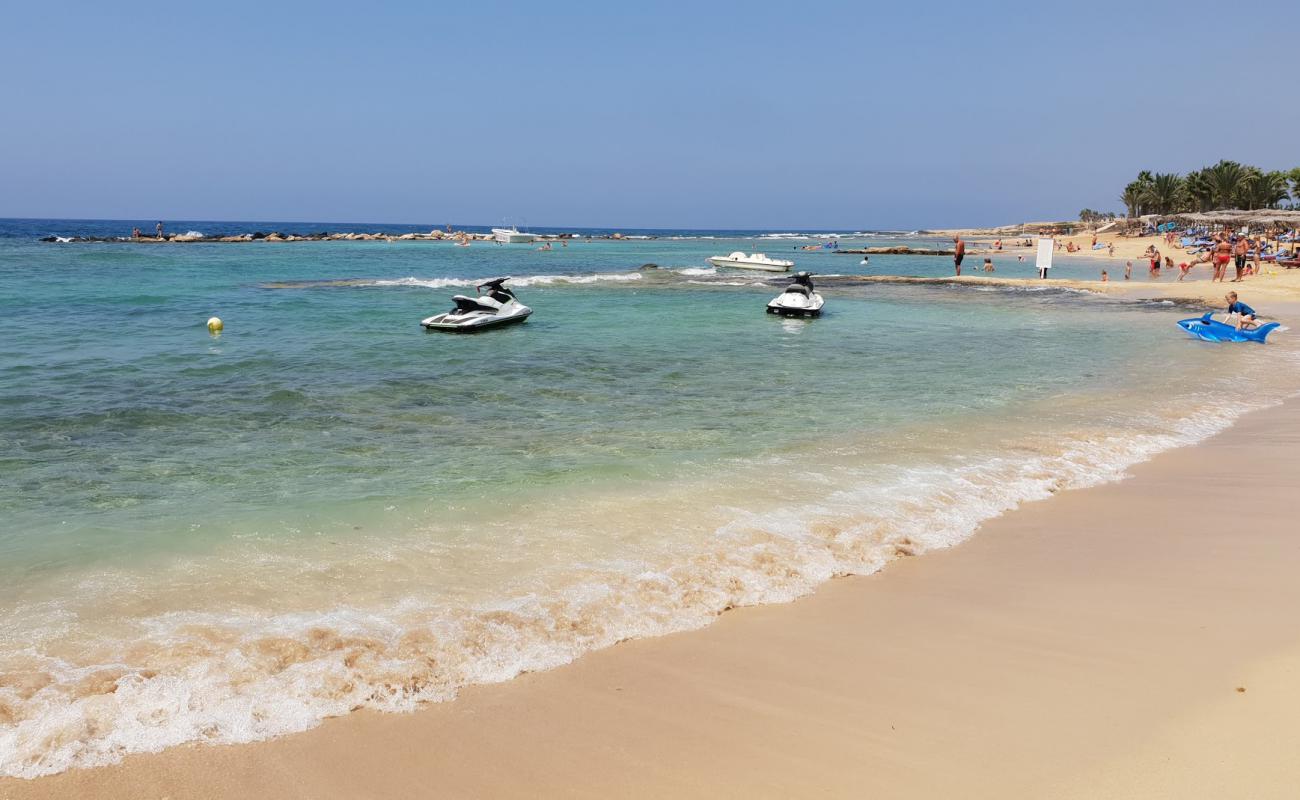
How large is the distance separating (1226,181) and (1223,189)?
953 millimetres

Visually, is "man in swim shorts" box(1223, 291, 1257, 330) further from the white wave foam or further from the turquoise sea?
the white wave foam

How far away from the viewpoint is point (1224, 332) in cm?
2014

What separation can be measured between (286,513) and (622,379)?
8.46 m

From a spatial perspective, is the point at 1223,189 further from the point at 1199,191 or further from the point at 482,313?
the point at 482,313

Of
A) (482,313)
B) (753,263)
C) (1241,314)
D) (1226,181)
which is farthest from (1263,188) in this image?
(482,313)

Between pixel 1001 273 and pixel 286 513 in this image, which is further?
pixel 1001 273

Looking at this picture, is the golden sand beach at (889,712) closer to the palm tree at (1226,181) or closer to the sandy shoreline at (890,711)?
the sandy shoreline at (890,711)

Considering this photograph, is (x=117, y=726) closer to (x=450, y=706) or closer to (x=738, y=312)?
(x=450, y=706)

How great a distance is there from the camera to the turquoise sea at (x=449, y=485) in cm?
449

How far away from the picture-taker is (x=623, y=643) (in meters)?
4.82

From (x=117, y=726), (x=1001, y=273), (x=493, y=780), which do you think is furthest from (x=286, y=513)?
(x=1001, y=273)

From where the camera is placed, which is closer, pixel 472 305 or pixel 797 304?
pixel 472 305

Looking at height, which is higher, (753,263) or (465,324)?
(753,263)

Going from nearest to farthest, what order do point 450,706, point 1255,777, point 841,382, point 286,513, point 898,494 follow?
point 1255,777, point 450,706, point 286,513, point 898,494, point 841,382
